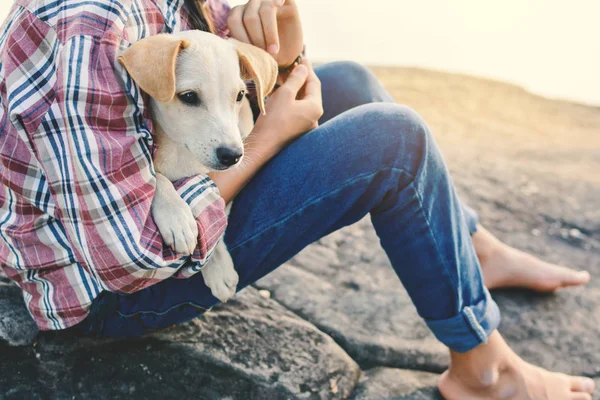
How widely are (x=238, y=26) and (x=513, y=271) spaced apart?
1.43 m

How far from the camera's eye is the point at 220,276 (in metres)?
1.54

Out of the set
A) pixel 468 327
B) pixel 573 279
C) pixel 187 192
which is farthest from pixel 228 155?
pixel 573 279

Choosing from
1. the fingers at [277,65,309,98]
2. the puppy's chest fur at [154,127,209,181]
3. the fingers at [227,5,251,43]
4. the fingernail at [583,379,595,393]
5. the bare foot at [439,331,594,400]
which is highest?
the fingers at [227,5,251,43]

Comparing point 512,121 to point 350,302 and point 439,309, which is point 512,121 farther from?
point 439,309

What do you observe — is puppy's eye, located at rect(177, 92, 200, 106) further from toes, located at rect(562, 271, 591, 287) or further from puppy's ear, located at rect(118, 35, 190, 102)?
toes, located at rect(562, 271, 591, 287)

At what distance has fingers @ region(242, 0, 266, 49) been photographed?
173 centimetres

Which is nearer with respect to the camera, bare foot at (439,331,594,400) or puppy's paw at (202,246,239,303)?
puppy's paw at (202,246,239,303)

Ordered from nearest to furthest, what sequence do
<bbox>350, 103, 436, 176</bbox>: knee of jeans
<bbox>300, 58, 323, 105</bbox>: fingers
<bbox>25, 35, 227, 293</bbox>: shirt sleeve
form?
<bbox>25, 35, 227, 293</bbox>: shirt sleeve, <bbox>350, 103, 436, 176</bbox>: knee of jeans, <bbox>300, 58, 323, 105</bbox>: fingers

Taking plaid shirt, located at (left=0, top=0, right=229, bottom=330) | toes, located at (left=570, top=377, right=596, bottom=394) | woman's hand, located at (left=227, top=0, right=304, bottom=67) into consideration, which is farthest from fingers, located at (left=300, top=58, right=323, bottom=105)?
toes, located at (left=570, top=377, right=596, bottom=394)

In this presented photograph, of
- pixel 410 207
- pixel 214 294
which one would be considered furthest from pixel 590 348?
pixel 214 294

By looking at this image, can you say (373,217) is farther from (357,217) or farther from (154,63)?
(154,63)

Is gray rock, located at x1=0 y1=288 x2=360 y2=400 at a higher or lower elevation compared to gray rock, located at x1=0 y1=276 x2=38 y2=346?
lower

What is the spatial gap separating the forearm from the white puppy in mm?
Result: 63

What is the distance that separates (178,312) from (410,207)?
675 mm
